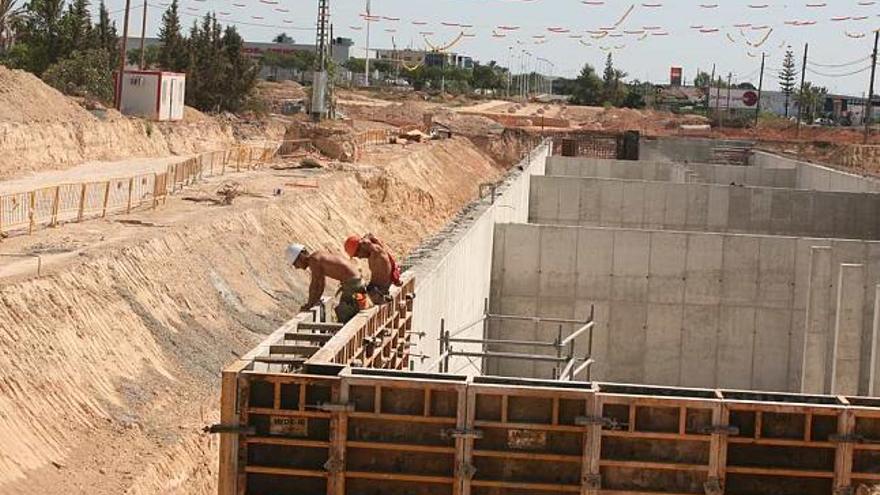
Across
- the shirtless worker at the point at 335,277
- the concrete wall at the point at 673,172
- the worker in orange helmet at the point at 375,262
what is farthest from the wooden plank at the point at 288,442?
the concrete wall at the point at 673,172

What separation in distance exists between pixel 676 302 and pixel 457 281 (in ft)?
16.8

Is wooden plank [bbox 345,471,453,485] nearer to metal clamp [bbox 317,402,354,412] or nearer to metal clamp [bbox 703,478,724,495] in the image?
metal clamp [bbox 317,402,354,412]

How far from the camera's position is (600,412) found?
33.8 feet

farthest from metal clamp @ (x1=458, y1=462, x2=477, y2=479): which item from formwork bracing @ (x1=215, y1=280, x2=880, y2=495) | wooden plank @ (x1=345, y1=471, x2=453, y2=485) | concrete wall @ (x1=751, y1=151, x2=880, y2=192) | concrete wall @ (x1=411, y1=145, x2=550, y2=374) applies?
concrete wall @ (x1=751, y1=151, x2=880, y2=192)

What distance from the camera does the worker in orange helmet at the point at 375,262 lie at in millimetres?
14031

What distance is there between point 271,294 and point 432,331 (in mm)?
9431

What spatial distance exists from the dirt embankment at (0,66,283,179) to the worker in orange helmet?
23824 millimetres

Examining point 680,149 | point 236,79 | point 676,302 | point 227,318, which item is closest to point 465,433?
point 676,302

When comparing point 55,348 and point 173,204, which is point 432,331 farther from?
point 173,204

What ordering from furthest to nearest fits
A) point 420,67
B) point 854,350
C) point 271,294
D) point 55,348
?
1. point 420,67
2. point 271,294
3. point 854,350
4. point 55,348

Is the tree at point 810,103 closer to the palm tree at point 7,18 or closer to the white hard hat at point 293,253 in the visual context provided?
the palm tree at point 7,18

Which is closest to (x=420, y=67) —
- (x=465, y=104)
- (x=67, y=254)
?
(x=465, y=104)

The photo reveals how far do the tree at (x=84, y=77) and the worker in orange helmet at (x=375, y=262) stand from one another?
4821 centimetres

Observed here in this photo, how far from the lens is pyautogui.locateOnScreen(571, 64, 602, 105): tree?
148575 mm
